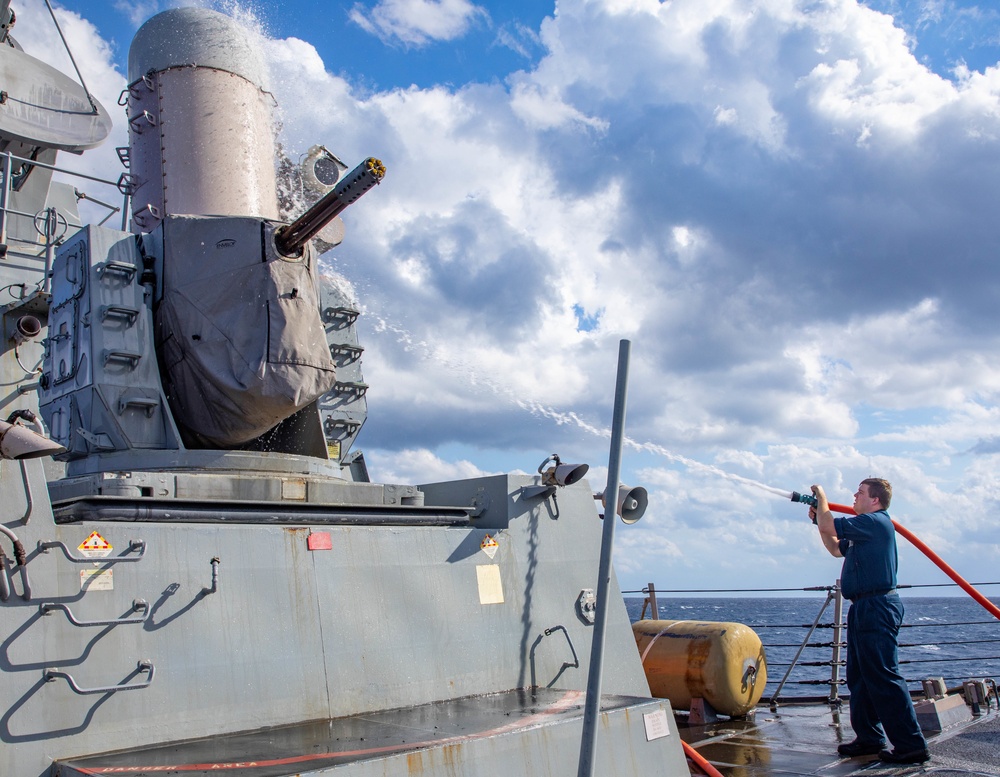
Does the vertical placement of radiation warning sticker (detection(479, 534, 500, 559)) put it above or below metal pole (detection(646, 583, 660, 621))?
above

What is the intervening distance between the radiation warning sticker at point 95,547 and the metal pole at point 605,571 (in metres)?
2.32

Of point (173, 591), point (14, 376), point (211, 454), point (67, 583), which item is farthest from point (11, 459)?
point (14, 376)

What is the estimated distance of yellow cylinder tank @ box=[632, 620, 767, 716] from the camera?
801 centimetres

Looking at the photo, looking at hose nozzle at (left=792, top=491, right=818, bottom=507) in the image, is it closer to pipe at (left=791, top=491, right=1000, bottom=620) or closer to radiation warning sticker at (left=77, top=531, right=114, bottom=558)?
pipe at (left=791, top=491, right=1000, bottom=620)

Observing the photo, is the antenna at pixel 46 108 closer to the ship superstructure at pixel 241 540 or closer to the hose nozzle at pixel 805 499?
the ship superstructure at pixel 241 540

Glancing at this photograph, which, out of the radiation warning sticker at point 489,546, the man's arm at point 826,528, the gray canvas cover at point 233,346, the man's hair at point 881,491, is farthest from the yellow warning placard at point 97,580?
the man's hair at point 881,491

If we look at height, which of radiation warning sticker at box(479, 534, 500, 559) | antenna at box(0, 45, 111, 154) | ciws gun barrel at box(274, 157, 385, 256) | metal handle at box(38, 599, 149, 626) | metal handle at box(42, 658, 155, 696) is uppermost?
antenna at box(0, 45, 111, 154)

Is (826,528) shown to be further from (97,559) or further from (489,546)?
(97,559)

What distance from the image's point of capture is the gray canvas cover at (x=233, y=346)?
5438 millimetres

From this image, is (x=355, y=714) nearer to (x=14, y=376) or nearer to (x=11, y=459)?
(x=11, y=459)

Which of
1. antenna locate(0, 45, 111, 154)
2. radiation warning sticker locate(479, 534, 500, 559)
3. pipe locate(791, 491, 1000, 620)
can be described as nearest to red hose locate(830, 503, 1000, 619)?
pipe locate(791, 491, 1000, 620)

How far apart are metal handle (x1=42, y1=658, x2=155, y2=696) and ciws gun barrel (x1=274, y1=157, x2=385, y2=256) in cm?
254

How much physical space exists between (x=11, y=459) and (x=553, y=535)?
2.98 m

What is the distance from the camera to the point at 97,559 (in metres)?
3.88
